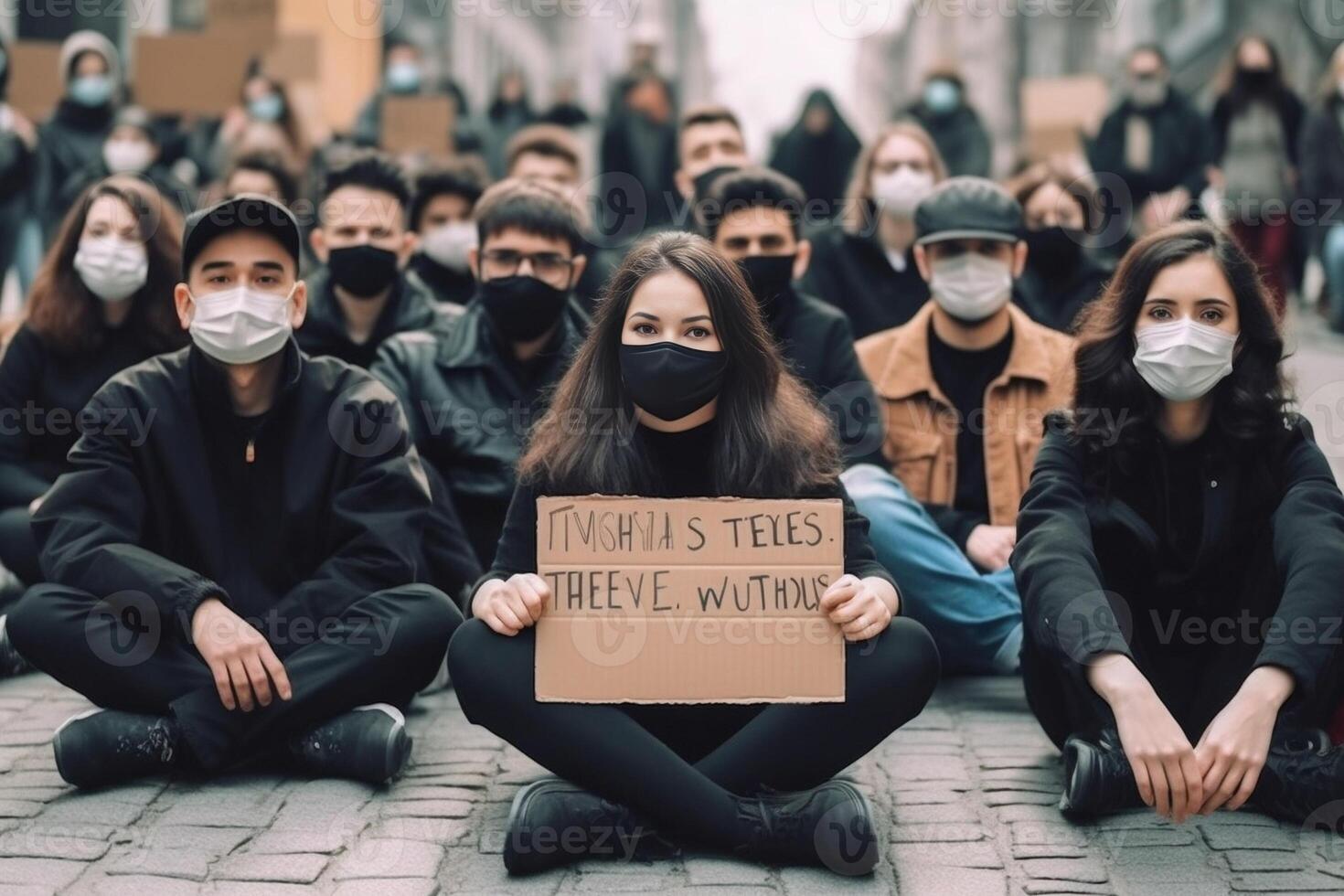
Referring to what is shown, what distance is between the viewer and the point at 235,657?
4.81 metres

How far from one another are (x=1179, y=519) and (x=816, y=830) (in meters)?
1.42

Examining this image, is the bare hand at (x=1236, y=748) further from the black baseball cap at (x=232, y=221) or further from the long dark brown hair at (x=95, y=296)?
the long dark brown hair at (x=95, y=296)

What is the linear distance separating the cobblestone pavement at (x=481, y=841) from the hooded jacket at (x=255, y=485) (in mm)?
583

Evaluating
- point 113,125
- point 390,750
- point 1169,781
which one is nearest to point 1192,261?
point 1169,781

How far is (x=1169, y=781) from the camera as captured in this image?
13.9ft

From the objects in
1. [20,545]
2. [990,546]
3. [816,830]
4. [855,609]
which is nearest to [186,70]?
[20,545]

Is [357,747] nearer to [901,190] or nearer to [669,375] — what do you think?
[669,375]

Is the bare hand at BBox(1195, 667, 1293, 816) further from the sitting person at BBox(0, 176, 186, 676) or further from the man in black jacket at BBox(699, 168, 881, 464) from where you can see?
the sitting person at BBox(0, 176, 186, 676)

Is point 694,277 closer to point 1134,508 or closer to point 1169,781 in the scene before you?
point 1134,508

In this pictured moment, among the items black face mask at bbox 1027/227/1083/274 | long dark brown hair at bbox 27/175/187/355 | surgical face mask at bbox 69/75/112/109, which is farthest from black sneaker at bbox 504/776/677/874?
surgical face mask at bbox 69/75/112/109

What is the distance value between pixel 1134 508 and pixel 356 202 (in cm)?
371

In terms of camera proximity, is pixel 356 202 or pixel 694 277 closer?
pixel 694 277

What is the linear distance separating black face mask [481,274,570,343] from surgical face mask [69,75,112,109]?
6.12 metres

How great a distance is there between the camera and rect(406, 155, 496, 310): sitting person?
8625 millimetres
